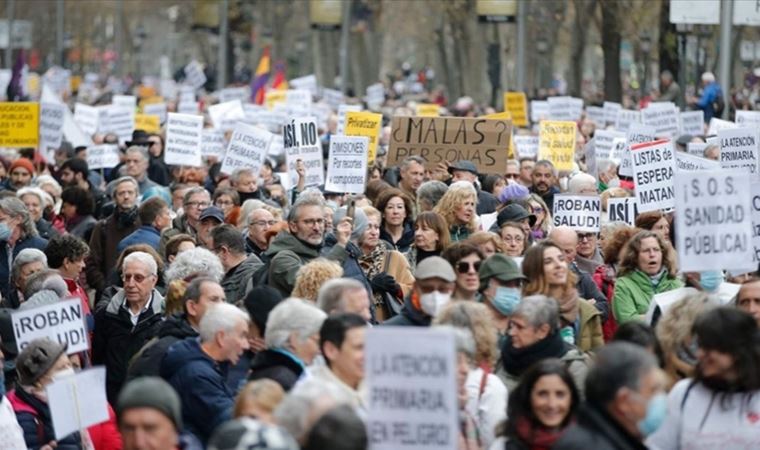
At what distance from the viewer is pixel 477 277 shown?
11898mm

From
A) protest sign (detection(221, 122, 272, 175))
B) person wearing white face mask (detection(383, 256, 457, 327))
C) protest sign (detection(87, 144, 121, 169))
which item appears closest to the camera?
person wearing white face mask (detection(383, 256, 457, 327))

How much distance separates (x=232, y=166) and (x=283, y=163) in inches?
239

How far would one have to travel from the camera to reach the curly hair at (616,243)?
13.7 metres

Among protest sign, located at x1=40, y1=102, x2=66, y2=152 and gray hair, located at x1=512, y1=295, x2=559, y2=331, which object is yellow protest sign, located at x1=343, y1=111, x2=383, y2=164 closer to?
protest sign, located at x1=40, y1=102, x2=66, y2=152

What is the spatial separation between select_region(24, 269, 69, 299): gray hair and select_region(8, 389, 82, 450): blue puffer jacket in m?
2.22

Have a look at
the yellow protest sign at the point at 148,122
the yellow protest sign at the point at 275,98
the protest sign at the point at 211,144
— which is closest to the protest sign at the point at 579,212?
the protest sign at the point at 211,144

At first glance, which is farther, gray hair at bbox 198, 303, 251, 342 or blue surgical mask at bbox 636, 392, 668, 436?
gray hair at bbox 198, 303, 251, 342

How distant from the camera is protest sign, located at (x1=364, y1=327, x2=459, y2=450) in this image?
7582mm

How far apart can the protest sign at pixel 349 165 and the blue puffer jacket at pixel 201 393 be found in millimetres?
8214

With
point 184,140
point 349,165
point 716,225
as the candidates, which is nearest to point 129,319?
point 716,225

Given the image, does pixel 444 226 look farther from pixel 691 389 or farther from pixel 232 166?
pixel 232 166

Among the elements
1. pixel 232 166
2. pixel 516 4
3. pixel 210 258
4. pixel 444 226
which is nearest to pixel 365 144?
pixel 232 166

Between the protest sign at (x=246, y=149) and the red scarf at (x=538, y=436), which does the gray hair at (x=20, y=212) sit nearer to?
the protest sign at (x=246, y=149)

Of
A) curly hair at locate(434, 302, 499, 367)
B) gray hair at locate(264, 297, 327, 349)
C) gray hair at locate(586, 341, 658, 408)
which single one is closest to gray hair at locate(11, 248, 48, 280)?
gray hair at locate(264, 297, 327, 349)
